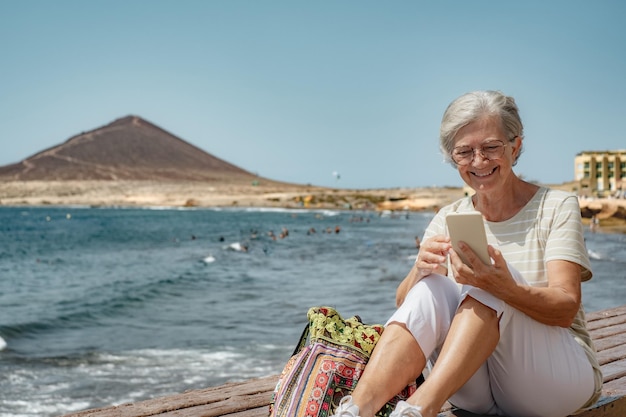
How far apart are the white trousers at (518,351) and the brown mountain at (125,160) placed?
355ft

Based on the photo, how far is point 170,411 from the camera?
289 centimetres

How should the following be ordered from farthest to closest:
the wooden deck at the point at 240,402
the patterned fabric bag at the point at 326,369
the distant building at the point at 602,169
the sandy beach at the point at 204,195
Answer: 1. the sandy beach at the point at 204,195
2. the distant building at the point at 602,169
3. the wooden deck at the point at 240,402
4. the patterned fabric bag at the point at 326,369

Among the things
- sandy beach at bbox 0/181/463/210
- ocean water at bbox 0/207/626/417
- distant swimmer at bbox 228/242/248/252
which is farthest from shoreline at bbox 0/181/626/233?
ocean water at bbox 0/207/626/417

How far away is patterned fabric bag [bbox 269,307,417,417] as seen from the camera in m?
2.15

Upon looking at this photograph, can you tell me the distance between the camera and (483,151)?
234cm

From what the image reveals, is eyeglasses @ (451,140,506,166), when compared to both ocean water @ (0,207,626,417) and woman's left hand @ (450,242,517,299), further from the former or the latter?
ocean water @ (0,207,626,417)

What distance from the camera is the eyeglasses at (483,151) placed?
232cm

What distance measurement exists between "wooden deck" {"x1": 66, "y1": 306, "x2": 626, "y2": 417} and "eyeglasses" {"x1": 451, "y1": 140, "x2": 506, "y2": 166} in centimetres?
99

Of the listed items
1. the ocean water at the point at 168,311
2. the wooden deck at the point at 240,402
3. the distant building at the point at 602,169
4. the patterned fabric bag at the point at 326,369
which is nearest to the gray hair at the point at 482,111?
the patterned fabric bag at the point at 326,369

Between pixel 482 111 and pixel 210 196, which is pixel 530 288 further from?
pixel 210 196

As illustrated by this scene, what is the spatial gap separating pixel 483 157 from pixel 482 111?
0.55ft

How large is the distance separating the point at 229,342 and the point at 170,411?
14.6ft

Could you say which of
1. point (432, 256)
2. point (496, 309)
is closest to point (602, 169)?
point (432, 256)

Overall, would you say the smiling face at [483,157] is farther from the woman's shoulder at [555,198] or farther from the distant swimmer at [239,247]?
the distant swimmer at [239,247]
